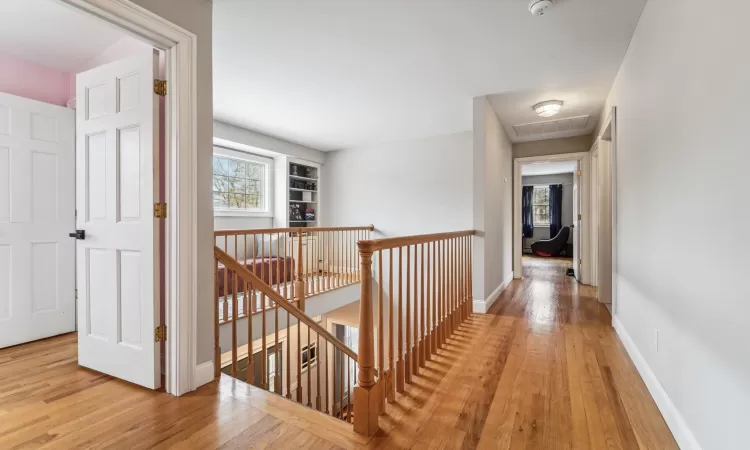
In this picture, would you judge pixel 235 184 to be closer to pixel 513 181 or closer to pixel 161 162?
pixel 161 162

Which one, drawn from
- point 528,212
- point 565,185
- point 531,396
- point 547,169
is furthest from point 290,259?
point 565,185

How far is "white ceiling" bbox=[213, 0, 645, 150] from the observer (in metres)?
2.20

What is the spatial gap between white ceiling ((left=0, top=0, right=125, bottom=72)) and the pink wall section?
66mm

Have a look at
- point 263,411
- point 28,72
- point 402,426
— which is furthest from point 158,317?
point 28,72

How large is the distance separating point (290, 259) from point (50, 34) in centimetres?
323

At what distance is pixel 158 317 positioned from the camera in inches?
73.5

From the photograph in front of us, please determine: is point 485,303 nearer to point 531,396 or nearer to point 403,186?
point 531,396

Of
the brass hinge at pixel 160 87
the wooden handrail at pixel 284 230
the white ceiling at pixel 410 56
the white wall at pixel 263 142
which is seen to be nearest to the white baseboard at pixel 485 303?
the wooden handrail at pixel 284 230

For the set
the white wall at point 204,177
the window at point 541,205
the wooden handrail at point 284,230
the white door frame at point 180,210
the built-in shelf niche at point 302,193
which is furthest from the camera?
the window at point 541,205

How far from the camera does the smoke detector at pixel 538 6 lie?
6.64 ft

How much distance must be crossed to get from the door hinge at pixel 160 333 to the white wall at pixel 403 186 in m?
4.31

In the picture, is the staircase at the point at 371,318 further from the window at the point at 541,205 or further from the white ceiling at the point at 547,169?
the window at the point at 541,205

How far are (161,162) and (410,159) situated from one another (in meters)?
4.49

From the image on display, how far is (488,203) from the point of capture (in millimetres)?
3730
